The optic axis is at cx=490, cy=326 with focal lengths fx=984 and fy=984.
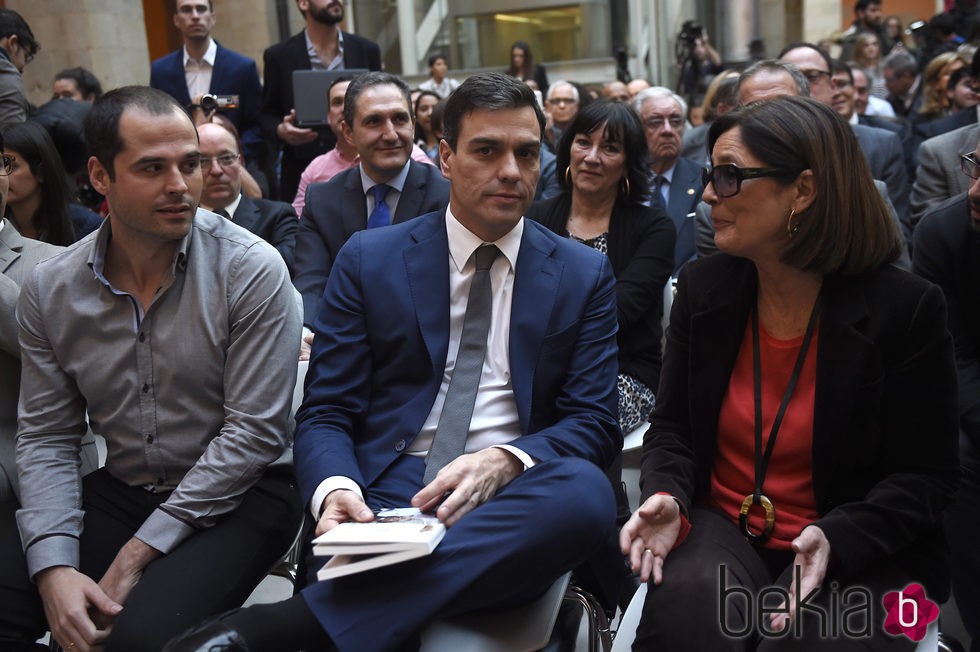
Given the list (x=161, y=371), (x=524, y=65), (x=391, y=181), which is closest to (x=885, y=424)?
(x=161, y=371)

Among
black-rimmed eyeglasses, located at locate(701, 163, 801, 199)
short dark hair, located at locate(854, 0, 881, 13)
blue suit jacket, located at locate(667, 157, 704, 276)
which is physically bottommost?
blue suit jacket, located at locate(667, 157, 704, 276)

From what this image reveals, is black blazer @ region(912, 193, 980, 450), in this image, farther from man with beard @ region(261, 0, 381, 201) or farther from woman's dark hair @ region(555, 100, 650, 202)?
man with beard @ region(261, 0, 381, 201)

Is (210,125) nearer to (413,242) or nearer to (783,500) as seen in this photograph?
(413,242)

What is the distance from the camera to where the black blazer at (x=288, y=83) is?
6594mm

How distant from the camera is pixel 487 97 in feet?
9.29

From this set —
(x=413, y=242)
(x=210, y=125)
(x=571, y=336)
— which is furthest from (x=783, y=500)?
(x=210, y=125)

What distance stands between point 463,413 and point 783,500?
87 centimetres

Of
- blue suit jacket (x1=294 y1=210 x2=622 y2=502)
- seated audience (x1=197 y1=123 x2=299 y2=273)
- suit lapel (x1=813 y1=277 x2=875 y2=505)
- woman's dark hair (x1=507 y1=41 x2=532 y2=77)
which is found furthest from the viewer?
woman's dark hair (x1=507 y1=41 x2=532 y2=77)

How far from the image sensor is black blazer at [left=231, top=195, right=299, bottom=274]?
483 centimetres

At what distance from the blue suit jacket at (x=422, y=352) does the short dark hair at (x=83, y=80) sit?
651 cm

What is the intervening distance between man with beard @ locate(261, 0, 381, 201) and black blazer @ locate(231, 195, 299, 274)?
156 cm

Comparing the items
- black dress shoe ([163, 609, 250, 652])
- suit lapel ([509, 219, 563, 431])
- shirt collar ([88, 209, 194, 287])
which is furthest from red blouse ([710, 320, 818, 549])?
shirt collar ([88, 209, 194, 287])

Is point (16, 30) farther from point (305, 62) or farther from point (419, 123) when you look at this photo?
point (419, 123)

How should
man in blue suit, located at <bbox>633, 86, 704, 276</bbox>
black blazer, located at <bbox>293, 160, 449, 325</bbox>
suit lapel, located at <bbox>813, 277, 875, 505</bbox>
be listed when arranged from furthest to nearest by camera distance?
man in blue suit, located at <bbox>633, 86, 704, 276</bbox> → black blazer, located at <bbox>293, 160, 449, 325</bbox> → suit lapel, located at <bbox>813, 277, 875, 505</bbox>
